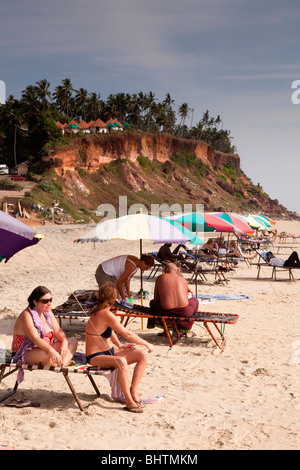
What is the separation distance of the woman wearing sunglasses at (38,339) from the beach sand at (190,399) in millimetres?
473

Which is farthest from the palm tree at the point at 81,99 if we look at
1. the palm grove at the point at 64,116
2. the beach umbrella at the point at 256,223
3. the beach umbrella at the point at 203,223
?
the beach umbrella at the point at 203,223

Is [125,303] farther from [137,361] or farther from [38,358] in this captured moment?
[38,358]

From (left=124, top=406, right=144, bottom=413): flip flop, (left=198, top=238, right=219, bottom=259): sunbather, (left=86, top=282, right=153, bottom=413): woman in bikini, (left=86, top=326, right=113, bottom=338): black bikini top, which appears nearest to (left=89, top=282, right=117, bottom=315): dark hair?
(left=86, top=282, right=153, bottom=413): woman in bikini

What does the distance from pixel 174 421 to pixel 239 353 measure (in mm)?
2647

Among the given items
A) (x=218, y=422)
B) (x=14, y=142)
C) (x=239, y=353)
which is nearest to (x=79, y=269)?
(x=239, y=353)

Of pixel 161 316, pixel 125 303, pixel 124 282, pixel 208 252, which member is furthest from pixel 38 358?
pixel 208 252

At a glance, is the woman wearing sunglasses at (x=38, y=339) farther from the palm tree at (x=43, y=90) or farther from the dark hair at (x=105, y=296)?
the palm tree at (x=43, y=90)

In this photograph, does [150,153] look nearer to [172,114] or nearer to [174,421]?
[172,114]

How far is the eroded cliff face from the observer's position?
51.9 meters

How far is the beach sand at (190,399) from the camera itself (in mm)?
4215

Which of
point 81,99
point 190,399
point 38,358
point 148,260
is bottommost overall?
point 190,399

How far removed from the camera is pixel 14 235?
17.4ft

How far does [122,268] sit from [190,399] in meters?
3.35
